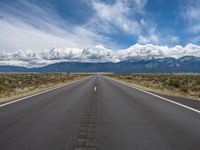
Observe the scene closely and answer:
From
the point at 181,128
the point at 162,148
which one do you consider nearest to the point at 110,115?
the point at 181,128

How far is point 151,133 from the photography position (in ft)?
21.2

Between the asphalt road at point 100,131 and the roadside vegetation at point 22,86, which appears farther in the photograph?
the roadside vegetation at point 22,86

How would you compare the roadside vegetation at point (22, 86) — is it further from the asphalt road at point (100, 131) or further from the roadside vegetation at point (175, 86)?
the roadside vegetation at point (175, 86)

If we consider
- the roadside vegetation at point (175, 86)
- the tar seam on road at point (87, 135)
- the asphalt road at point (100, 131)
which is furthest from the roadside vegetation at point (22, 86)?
→ the roadside vegetation at point (175, 86)

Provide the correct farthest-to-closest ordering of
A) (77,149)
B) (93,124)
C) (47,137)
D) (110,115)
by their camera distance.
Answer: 1. (110,115)
2. (93,124)
3. (47,137)
4. (77,149)

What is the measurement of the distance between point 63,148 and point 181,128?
3538 mm

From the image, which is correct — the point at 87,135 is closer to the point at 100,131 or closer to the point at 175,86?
the point at 100,131

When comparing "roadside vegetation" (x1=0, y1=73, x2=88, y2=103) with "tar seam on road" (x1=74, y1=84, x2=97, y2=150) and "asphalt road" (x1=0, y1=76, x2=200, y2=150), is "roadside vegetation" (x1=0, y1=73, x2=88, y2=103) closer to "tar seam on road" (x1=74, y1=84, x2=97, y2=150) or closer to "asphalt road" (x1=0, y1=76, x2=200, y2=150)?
"asphalt road" (x1=0, y1=76, x2=200, y2=150)

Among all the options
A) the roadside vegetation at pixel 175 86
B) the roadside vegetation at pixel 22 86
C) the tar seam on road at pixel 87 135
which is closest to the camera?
the tar seam on road at pixel 87 135

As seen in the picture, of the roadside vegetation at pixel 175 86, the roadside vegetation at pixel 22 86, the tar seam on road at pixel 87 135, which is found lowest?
the roadside vegetation at pixel 22 86

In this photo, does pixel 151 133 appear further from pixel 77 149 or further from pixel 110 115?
pixel 110 115

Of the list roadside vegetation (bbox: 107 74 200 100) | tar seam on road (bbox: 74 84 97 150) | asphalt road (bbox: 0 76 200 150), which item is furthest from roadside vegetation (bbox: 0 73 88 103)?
roadside vegetation (bbox: 107 74 200 100)

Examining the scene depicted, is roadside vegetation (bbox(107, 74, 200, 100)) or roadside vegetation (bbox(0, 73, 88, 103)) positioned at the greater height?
roadside vegetation (bbox(107, 74, 200, 100))

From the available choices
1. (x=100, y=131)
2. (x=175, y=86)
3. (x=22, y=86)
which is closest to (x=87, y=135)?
(x=100, y=131)
